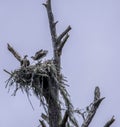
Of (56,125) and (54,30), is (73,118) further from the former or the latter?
(54,30)

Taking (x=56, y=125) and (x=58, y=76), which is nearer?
(x=56, y=125)

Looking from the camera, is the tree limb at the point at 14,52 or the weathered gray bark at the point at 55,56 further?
the tree limb at the point at 14,52

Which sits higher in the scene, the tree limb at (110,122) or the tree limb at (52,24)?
the tree limb at (52,24)

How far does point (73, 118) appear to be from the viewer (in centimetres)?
1202

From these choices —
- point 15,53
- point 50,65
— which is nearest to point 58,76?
point 50,65

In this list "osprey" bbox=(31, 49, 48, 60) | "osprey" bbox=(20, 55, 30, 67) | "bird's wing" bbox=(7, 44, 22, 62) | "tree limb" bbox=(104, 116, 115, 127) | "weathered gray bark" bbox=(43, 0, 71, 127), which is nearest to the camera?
"tree limb" bbox=(104, 116, 115, 127)

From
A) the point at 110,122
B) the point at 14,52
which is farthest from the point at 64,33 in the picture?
the point at 110,122

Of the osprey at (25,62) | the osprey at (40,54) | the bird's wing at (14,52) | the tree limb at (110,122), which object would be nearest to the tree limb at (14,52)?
the bird's wing at (14,52)

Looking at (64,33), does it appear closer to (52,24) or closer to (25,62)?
(52,24)

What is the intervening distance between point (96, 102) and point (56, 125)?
3.24 feet

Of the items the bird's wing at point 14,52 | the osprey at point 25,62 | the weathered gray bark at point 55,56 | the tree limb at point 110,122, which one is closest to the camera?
the tree limb at point 110,122

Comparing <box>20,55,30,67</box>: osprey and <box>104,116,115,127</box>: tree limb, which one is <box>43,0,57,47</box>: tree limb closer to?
<box>20,55,30,67</box>: osprey

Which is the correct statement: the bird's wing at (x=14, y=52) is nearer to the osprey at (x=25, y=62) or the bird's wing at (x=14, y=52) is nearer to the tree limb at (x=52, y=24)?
the osprey at (x=25, y=62)

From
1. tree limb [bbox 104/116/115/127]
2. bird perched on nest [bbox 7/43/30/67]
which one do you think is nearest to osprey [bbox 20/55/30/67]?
bird perched on nest [bbox 7/43/30/67]
